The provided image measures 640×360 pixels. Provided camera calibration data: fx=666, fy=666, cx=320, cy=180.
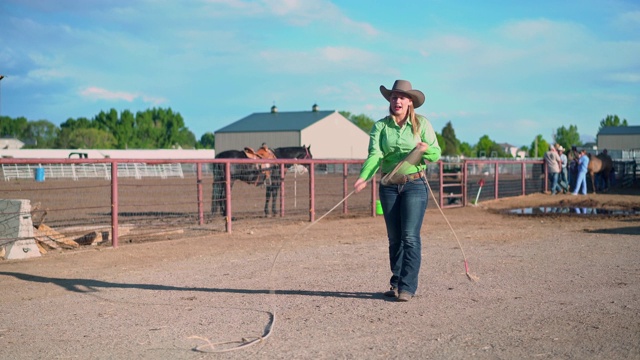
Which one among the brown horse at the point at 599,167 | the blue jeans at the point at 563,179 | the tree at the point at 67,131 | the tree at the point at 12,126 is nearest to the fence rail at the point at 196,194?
the blue jeans at the point at 563,179

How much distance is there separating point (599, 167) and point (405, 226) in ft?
78.9

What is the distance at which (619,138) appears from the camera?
252 ft

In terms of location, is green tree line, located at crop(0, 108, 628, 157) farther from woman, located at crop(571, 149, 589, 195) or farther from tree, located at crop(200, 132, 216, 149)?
woman, located at crop(571, 149, 589, 195)

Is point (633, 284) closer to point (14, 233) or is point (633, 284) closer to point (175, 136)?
point (14, 233)

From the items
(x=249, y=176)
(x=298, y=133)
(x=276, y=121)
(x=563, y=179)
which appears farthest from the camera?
(x=276, y=121)

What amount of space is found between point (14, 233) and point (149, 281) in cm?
313

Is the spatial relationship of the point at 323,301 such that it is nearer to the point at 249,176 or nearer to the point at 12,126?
the point at 249,176

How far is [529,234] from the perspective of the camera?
40.6 feet

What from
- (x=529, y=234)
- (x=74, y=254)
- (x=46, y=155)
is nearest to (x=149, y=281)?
(x=74, y=254)

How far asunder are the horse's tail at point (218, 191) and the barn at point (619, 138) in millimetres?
70082

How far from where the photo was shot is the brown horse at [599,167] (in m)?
27.0

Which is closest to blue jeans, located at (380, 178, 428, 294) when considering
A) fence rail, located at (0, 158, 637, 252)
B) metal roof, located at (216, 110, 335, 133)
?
fence rail, located at (0, 158, 637, 252)

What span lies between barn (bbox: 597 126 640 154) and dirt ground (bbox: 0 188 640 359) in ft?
232

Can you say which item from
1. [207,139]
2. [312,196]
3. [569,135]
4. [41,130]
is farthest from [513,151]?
[312,196]
